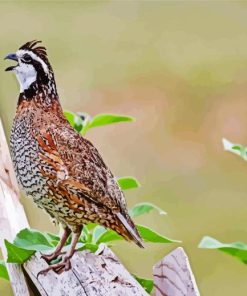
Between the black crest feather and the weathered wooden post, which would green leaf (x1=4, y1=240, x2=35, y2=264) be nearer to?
the weathered wooden post

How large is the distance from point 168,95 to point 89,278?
426 cm

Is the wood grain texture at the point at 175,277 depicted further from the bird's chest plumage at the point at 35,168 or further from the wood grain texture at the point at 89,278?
the bird's chest plumage at the point at 35,168

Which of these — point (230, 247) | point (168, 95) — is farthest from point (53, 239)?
point (168, 95)

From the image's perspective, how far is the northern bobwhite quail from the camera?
1.60 metres

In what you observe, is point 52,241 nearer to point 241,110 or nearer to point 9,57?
point 9,57

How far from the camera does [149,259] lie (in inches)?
177

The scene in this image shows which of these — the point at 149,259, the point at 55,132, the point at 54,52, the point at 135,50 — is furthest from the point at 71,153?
the point at 135,50

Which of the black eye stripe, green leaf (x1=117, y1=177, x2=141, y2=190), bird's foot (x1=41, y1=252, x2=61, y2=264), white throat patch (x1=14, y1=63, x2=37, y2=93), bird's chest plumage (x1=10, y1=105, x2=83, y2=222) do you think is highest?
the black eye stripe

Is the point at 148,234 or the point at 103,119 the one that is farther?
the point at 103,119

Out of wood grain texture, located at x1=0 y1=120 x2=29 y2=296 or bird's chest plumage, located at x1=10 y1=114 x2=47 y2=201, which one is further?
wood grain texture, located at x1=0 y1=120 x2=29 y2=296

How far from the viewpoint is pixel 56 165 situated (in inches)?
62.9

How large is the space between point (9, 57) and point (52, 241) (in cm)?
32

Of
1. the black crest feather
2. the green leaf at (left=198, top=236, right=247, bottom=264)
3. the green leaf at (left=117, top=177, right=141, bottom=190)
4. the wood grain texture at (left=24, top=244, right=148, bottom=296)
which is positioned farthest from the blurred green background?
the black crest feather

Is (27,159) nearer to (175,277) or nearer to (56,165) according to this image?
(56,165)
